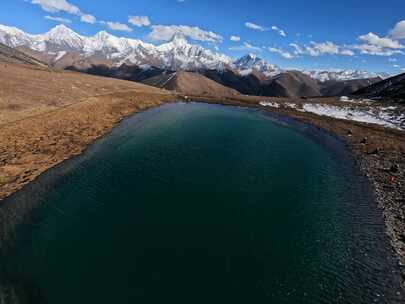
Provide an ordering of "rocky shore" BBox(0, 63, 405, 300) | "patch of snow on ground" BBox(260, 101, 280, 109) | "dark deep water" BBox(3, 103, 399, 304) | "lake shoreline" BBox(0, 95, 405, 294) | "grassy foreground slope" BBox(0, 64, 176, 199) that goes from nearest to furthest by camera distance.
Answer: "dark deep water" BBox(3, 103, 399, 304), "lake shoreline" BBox(0, 95, 405, 294), "rocky shore" BBox(0, 63, 405, 300), "grassy foreground slope" BBox(0, 64, 176, 199), "patch of snow on ground" BBox(260, 101, 280, 109)

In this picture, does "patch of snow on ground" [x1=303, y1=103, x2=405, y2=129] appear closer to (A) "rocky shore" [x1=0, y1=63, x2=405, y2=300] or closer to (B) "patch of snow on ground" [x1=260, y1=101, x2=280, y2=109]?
(A) "rocky shore" [x1=0, y1=63, x2=405, y2=300]

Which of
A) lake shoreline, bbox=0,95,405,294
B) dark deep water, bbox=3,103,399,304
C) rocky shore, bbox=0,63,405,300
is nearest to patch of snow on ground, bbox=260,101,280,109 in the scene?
lake shoreline, bbox=0,95,405,294

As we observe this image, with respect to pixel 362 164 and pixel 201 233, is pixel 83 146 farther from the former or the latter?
pixel 362 164

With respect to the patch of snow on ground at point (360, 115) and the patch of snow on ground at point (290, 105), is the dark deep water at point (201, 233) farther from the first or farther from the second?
the patch of snow on ground at point (290, 105)

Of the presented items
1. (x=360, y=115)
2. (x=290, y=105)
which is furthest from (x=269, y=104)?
(x=360, y=115)

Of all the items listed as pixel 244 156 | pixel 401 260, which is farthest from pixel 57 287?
pixel 244 156

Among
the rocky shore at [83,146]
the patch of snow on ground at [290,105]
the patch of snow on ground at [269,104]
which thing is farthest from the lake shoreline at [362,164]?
the patch of snow on ground at [269,104]
